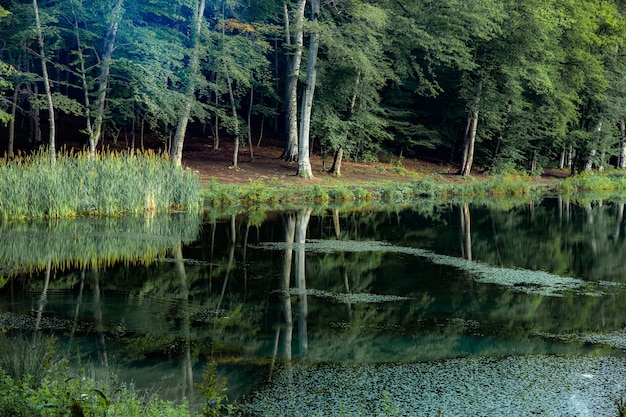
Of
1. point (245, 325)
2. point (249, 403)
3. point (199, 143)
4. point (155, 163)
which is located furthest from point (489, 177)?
point (249, 403)

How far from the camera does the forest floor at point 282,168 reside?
29219 mm

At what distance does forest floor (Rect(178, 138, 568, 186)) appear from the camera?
29219mm

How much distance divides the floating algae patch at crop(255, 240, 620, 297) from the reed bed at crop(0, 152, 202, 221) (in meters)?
6.04

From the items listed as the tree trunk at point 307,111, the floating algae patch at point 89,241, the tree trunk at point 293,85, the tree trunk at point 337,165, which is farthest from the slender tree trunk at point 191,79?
the floating algae patch at point 89,241

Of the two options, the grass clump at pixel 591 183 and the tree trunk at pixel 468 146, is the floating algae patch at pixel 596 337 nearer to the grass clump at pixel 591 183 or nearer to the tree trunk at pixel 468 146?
the tree trunk at pixel 468 146

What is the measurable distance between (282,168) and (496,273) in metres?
18.9

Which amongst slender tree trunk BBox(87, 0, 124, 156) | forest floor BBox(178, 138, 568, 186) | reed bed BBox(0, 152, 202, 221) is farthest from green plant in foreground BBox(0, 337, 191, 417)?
forest floor BBox(178, 138, 568, 186)

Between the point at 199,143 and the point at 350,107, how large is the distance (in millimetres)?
9172

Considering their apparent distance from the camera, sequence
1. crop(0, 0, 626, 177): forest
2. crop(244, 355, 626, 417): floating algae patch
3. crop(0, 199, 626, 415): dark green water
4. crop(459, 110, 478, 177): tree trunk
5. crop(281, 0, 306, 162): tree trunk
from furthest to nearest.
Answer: crop(459, 110, 478, 177): tree trunk → crop(281, 0, 306, 162): tree trunk → crop(0, 0, 626, 177): forest → crop(0, 199, 626, 415): dark green water → crop(244, 355, 626, 417): floating algae patch

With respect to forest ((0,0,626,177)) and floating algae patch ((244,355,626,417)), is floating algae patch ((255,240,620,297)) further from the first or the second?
forest ((0,0,626,177))

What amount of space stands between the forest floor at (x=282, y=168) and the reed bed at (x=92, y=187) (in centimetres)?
511

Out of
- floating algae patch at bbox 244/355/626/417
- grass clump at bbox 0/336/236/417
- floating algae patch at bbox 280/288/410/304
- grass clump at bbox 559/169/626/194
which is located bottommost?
floating algae patch at bbox 280/288/410/304

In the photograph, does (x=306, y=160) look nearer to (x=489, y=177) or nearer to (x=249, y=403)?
(x=489, y=177)

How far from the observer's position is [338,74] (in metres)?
32.3
